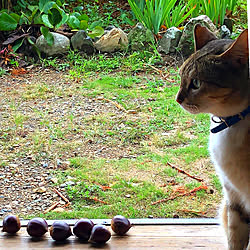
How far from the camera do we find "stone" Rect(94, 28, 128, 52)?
2.74 metres

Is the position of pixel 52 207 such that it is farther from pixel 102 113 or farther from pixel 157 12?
pixel 157 12

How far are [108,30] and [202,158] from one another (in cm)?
126

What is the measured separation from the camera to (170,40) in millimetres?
2660

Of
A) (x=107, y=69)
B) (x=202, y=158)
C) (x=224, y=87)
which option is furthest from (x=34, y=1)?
(x=224, y=87)

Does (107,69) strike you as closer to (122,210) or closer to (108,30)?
(108,30)

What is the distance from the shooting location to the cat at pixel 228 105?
0.99m

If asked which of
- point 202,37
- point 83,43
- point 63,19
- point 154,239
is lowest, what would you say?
point 154,239

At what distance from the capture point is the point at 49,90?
2465 millimetres

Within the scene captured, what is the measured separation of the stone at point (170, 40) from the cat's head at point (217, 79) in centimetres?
159

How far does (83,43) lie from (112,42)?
17 centimetres

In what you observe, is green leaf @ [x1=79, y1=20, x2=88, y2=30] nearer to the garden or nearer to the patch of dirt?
the garden

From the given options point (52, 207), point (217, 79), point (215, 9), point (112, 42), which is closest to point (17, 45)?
point (112, 42)

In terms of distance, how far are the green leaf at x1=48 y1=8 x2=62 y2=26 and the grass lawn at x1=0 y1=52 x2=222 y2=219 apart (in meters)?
0.25

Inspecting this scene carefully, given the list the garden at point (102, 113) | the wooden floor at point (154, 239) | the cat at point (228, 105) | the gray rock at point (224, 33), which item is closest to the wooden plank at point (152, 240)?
the wooden floor at point (154, 239)
